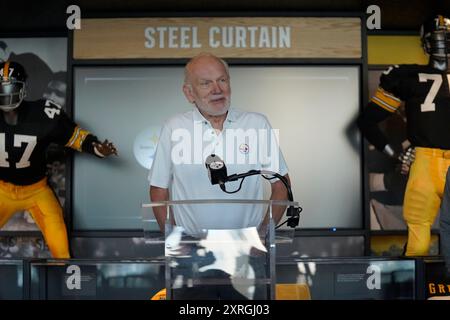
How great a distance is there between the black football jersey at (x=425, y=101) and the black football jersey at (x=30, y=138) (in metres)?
2.05

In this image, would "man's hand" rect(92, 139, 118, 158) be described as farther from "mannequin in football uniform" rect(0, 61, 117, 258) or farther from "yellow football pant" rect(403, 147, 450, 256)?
"yellow football pant" rect(403, 147, 450, 256)

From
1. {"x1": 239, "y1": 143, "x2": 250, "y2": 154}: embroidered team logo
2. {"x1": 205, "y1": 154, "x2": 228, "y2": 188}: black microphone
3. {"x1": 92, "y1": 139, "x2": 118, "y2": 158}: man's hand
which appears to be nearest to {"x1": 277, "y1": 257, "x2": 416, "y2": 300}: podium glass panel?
{"x1": 239, "y1": 143, "x2": 250, "y2": 154}: embroidered team logo

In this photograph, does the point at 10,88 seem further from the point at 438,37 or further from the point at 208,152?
the point at 438,37

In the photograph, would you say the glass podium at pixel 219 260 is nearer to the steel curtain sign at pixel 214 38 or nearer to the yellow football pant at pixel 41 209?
the yellow football pant at pixel 41 209

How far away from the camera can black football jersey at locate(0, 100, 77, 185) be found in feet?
17.6

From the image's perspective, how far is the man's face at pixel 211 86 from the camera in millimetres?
4652

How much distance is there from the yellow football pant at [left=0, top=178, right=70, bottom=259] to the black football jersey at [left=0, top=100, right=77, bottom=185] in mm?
56

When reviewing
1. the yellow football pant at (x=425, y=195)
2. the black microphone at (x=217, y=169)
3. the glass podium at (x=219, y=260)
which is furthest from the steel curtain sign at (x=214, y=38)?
the glass podium at (x=219, y=260)

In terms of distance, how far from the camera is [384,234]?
19.5 feet

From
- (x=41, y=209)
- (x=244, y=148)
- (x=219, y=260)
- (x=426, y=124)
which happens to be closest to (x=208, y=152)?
(x=244, y=148)

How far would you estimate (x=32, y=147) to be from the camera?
5.40 meters

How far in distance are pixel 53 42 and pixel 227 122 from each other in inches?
79.3

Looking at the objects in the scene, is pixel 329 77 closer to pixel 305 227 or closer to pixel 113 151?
pixel 305 227
